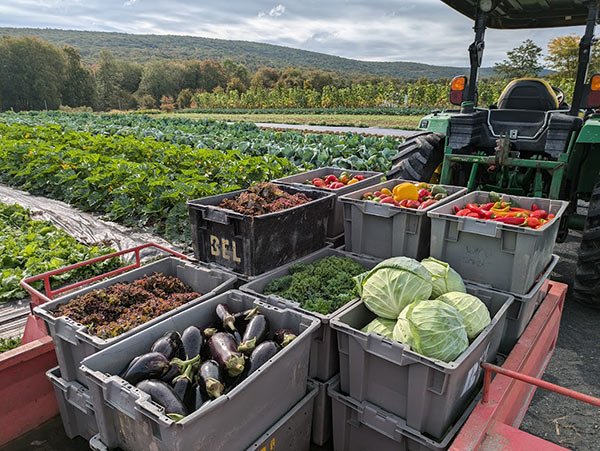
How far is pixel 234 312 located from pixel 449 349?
4.44ft

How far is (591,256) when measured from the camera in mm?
3773

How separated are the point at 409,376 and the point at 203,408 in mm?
1033

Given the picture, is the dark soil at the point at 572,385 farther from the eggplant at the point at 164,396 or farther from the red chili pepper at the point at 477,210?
the eggplant at the point at 164,396

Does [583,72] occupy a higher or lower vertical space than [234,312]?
higher

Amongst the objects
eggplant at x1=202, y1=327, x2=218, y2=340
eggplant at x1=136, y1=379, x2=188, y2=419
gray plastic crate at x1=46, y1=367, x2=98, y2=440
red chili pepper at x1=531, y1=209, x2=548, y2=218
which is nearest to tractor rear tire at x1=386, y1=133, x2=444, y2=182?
red chili pepper at x1=531, y1=209, x2=548, y2=218

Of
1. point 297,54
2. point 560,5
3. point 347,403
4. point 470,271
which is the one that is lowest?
point 347,403

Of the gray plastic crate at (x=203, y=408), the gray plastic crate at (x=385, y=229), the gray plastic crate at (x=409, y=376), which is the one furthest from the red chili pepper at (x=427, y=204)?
the gray plastic crate at (x=203, y=408)

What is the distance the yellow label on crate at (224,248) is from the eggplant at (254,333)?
0.80 m

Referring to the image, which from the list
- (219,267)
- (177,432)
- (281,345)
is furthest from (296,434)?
(219,267)

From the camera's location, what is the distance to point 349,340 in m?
2.27

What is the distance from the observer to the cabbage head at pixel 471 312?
7.47 feet

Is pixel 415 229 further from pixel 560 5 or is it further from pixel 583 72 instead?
pixel 560 5

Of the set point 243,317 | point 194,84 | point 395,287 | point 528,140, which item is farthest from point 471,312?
point 194,84

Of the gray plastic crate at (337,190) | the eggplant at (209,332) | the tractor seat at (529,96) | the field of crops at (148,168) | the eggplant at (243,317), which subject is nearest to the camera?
the eggplant at (209,332)
